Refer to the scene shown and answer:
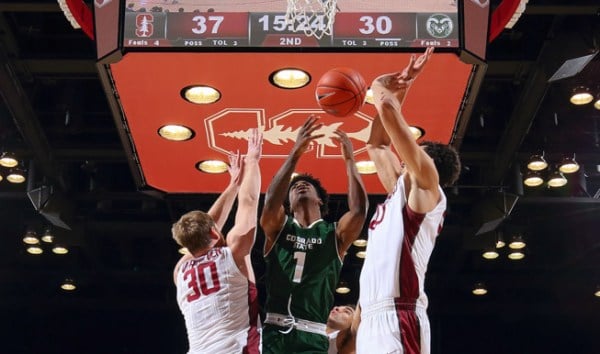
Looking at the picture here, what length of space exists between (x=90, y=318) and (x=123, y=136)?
30.0 feet

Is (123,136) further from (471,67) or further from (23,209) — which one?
(23,209)

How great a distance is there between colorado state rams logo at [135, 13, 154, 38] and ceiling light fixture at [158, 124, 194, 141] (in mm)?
1594

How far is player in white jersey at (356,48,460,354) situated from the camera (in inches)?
177

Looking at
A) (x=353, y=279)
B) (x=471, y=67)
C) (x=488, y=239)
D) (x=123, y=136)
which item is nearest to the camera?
(x=471, y=67)

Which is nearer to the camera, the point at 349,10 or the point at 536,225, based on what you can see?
the point at 349,10

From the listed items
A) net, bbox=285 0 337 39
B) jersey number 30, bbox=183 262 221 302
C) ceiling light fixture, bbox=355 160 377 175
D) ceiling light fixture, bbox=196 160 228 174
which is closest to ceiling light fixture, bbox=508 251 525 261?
ceiling light fixture, bbox=355 160 377 175

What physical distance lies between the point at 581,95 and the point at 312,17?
412cm

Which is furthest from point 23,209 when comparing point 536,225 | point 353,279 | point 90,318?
point 536,225

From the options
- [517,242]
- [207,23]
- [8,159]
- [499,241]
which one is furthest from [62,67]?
[517,242]

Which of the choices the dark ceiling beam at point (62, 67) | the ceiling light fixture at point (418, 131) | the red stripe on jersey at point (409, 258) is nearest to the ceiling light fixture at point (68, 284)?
the dark ceiling beam at point (62, 67)

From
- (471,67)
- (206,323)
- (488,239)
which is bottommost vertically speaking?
(206,323)

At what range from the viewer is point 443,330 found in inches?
632

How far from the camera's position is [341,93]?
5.75 meters

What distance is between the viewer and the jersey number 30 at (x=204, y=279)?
17.7 feet
